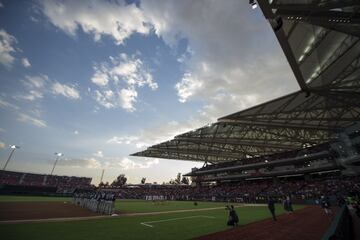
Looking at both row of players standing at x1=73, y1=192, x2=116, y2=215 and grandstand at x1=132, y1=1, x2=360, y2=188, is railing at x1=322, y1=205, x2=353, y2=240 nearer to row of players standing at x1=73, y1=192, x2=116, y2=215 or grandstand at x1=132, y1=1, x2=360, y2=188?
grandstand at x1=132, y1=1, x2=360, y2=188

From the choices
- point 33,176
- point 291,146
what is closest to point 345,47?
point 291,146

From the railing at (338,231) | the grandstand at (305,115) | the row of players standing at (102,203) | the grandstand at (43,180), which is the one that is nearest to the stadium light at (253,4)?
the grandstand at (305,115)

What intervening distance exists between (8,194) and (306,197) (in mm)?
64415

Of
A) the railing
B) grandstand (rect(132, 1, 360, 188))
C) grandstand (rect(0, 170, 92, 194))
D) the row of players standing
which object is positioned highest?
grandstand (rect(132, 1, 360, 188))

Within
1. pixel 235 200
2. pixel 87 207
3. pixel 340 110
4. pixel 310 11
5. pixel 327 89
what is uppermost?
pixel 340 110

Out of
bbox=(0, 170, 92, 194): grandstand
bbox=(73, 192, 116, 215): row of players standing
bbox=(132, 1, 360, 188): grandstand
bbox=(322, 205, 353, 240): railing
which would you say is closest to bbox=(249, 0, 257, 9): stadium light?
bbox=(132, 1, 360, 188): grandstand

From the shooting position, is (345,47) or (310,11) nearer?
(310,11)

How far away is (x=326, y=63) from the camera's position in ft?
58.6

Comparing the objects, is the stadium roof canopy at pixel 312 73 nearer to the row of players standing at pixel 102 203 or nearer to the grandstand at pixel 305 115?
the grandstand at pixel 305 115

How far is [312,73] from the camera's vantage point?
1925cm

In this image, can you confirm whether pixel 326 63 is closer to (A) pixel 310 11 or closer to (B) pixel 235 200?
(A) pixel 310 11

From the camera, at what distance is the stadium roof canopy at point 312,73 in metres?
11.1

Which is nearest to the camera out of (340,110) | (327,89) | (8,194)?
(327,89)

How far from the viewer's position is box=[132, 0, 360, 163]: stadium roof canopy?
1109 cm
